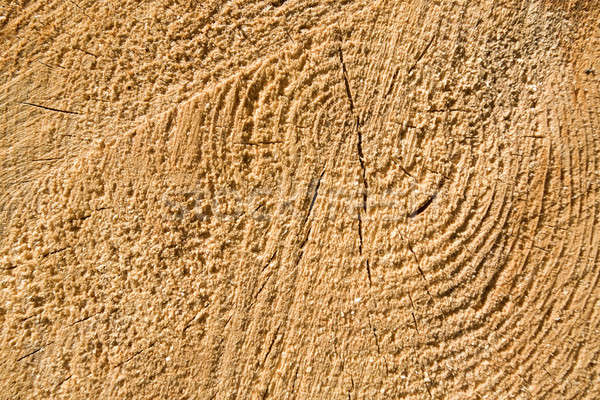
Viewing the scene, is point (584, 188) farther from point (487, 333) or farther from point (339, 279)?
point (339, 279)

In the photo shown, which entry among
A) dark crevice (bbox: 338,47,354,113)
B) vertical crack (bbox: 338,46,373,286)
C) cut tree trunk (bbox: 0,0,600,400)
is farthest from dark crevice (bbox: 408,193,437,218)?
dark crevice (bbox: 338,47,354,113)

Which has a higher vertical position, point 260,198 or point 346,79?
point 346,79

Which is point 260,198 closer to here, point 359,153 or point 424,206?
point 359,153

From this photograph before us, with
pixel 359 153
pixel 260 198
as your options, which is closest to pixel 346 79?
pixel 359 153

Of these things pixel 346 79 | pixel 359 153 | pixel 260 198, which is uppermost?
pixel 346 79

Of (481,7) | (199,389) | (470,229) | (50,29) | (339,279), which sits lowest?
Answer: (199,389)

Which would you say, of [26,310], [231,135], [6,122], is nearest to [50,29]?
[6,122]

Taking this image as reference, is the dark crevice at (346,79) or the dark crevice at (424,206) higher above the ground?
the dark crevice at (346,79)

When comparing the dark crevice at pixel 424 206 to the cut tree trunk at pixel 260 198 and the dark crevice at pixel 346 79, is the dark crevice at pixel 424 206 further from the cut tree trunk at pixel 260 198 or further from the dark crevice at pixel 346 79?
the dark crevice at pixel 346 79

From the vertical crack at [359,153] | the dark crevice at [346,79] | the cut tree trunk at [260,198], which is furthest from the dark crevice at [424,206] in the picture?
the dark crevice at [346,79]

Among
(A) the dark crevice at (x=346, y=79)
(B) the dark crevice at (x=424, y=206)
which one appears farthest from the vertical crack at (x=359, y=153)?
(B) the dark crevice at (x=424, y=206)

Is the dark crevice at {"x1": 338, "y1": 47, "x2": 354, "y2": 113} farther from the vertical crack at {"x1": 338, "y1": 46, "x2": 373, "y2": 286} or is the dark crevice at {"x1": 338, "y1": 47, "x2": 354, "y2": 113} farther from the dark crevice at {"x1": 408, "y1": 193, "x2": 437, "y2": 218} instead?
the dark crevice at {"x1": 408, "y1": 193, "x2": 437, "y2": 218}
